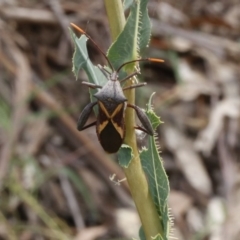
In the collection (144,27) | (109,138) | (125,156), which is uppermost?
(144,27)

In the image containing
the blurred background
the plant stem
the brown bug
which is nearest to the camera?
the plant stem

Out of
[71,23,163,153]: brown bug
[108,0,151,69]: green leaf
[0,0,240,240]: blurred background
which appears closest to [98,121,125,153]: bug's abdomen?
[71,23,163,153]: brown bug

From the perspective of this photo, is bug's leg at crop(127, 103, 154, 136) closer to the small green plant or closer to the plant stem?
the small green plant

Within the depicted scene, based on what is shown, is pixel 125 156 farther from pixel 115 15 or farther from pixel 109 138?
pixel 109 138

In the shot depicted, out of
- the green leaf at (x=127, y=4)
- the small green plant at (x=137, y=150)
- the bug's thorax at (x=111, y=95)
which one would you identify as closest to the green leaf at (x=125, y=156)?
the small green plant at (x=137, y=150)

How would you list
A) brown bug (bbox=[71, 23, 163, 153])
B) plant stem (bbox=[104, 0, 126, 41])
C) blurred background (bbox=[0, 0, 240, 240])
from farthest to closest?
blurred background (bbox=[0, 0, 240, 240]) < brown bug (bbox=[71, 23, 163, 153]) < plant stem (bbox=[104, 0, 126, 41])

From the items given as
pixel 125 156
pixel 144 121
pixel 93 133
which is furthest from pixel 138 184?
pixel 93 133
